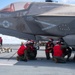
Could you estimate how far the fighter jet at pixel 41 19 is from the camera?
36.0ft

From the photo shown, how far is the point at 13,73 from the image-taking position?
760cm

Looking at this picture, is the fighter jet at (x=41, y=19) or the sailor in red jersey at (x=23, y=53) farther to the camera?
the sailor in red jersey at (x=23, y=53)

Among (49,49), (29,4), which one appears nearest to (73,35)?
(49,49)

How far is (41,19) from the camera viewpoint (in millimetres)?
11180

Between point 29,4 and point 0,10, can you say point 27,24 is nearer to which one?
point 29,4

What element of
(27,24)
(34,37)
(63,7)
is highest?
(63,7)

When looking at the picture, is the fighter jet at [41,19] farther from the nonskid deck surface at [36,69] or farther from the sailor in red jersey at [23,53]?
the nonskid deck surface at [36,69]

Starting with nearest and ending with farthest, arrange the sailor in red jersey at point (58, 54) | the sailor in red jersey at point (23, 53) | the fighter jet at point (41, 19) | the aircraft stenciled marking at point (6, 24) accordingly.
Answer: the sailor in red jersey at point (58, 54) < the fighter jet at point (41, 19) < the sailor in red jersey at point (23, 53) < the aircraft stenciled marking at point (6, 24)

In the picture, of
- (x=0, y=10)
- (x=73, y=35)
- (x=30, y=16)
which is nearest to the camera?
(x=73, y=35)

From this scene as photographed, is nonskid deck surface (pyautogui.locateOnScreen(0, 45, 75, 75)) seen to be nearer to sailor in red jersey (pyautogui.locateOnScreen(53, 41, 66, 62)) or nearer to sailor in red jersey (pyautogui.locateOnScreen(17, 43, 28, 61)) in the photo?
sailor in red jersey (pyautogui.locateOnScreen(53, 41, 66, 62))

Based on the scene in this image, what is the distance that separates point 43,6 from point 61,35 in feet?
6.40

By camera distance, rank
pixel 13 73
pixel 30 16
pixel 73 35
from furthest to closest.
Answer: pixel 30 16 → pixel 73 35 → pixel 13 73

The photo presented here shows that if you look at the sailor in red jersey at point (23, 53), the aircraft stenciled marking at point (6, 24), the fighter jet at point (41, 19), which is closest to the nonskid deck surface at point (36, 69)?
the sailor in red jersey at point (23, 53)

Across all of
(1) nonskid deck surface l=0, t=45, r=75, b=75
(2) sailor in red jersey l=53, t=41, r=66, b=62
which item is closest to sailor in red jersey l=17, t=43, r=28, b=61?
(1) nonskid deck surface l=0, t=45, r=75, b=75
